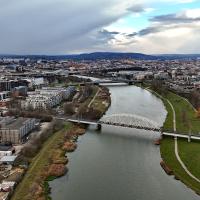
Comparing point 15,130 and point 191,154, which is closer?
point 191,154

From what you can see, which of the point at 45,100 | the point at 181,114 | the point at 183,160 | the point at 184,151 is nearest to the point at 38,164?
the point at 183,160

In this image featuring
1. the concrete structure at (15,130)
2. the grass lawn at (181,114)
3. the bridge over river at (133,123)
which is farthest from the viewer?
the grass lawn at (181,114)

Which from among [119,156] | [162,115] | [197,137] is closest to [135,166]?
[119,156]

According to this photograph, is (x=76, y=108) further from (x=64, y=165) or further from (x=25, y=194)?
(x=25, y=194)

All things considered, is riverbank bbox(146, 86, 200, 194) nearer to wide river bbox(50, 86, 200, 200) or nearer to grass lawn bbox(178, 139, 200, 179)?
grass lawn bbox(178, 139, 200, 179)

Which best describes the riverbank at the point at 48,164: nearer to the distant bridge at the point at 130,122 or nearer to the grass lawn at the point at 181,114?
the distant bridge at the point at 130,122

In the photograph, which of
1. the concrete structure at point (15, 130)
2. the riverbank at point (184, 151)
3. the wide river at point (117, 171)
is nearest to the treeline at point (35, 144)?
the concrete structure at point (15, 130)

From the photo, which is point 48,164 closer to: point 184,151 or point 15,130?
point 15,130
